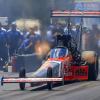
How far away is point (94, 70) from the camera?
37.6 feet

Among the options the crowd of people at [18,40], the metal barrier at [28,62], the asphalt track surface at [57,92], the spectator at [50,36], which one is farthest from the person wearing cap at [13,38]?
the asphalt track surface at [57,92]

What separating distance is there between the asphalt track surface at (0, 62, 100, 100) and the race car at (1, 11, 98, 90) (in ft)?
0.99

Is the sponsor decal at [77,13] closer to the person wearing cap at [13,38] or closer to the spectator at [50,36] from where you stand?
the person wearing cap at [13,38]

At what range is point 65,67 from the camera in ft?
33.5

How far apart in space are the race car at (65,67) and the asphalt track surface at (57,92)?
0.30m

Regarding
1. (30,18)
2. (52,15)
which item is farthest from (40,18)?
(52,15)

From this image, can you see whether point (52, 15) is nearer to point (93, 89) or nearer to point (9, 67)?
point (9, 67)

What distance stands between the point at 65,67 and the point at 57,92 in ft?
5.56

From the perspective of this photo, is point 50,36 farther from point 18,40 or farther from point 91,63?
point 91,63

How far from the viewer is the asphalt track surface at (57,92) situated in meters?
7.93

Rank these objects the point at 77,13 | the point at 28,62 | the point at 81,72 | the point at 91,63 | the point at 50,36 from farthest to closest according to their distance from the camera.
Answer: the point at 50,36 < the point at 28,62 < the point at 77,13 < the point at 91,63 < the point at 81,72

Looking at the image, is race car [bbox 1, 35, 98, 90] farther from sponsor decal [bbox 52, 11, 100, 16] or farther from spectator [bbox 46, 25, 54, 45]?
spectator [bbox 46, 25, 54, 45]

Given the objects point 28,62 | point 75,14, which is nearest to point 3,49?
point 28,62

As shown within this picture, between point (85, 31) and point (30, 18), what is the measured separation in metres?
3.62
